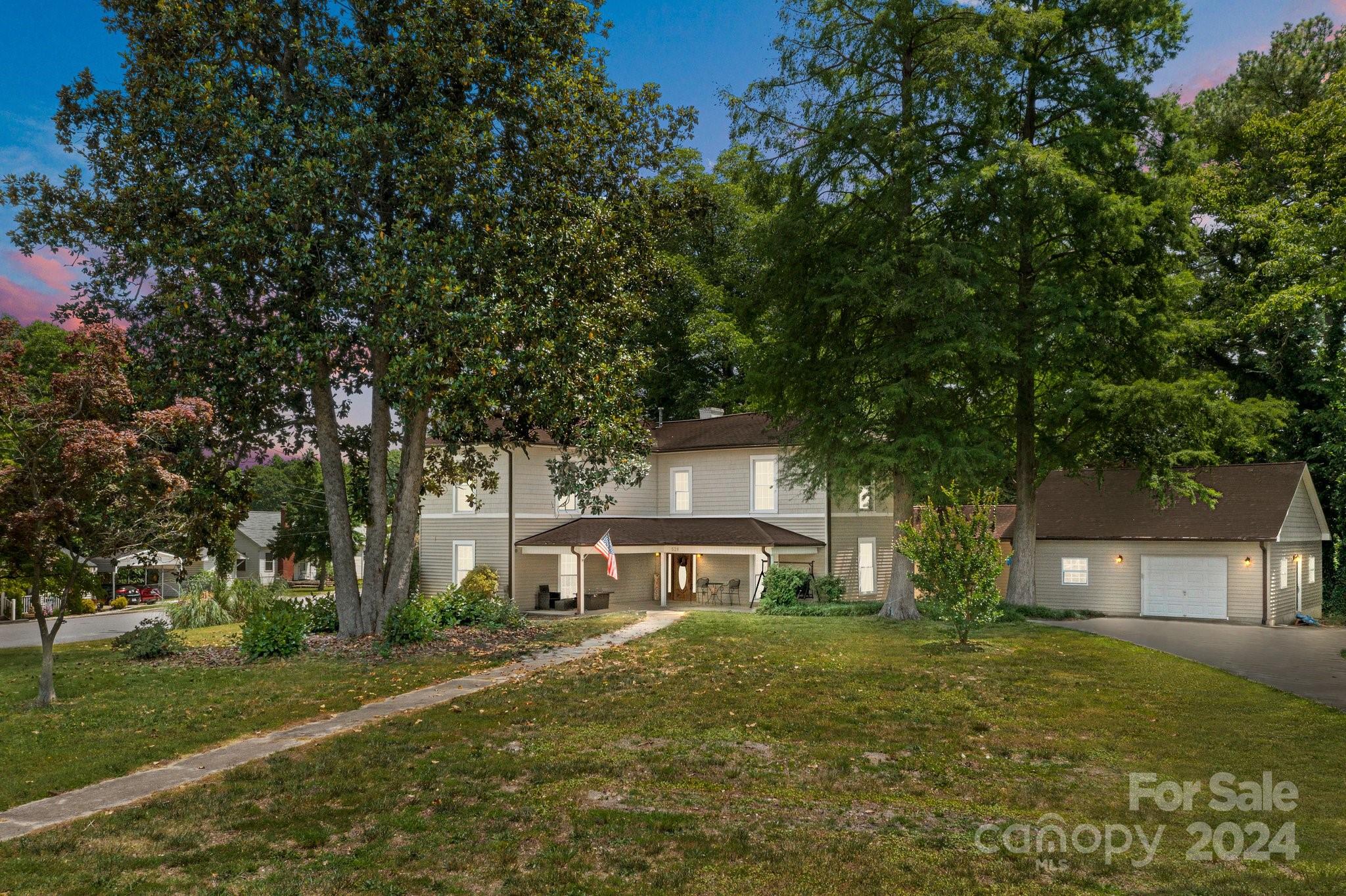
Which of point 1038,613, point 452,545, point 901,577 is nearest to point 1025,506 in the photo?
point 1038,613

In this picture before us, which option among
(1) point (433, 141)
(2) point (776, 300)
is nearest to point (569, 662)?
(1) point (433, 141)

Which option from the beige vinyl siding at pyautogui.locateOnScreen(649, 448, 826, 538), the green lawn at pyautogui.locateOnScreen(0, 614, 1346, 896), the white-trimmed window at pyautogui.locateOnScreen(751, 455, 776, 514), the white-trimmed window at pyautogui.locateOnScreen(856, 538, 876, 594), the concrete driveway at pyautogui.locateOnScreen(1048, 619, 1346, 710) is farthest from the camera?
the white-trimmed window at pyautogui.locateOnScreen(856, 538, 876, 594)

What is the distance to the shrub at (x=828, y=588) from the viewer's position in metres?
27.2

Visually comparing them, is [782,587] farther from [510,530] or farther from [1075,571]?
[1075,571]

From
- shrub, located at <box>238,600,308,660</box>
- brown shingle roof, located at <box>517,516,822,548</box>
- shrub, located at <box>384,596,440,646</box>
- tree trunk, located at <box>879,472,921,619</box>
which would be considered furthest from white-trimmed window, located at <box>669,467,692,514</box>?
shrub, located at <box>238,600,308,660</box>

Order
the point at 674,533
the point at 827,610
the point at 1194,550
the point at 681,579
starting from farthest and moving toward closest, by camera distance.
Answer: the point at 681,579
the point at 674,533
the point at 1194,550
the point at 827,610

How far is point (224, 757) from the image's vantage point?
9.52 meters

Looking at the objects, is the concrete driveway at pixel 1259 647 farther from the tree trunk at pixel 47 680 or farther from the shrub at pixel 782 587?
the tree trunk at pixel 47 680

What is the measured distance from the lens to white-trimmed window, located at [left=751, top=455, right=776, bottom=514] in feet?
97.3

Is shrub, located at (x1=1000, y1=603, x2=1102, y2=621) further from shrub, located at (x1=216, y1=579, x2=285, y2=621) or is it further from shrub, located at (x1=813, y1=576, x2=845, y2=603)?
shrub, located at (x1=216, y1=579, x2=285, y2=621)

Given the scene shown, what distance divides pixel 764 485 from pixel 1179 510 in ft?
41.7

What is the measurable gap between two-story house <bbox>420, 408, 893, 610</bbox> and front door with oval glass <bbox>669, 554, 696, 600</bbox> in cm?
4

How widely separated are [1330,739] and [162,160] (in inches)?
795

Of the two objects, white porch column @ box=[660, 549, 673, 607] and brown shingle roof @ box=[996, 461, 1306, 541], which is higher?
brown shingle roof @ box=[996, 461, 1306, 541]
